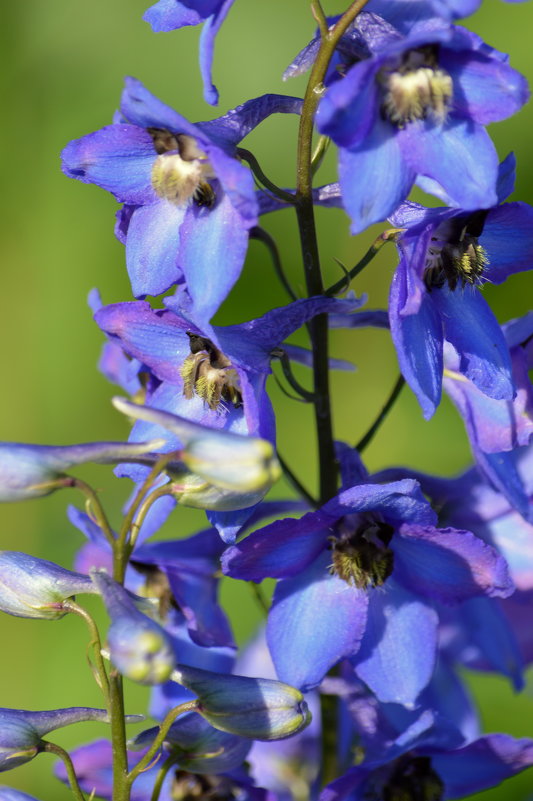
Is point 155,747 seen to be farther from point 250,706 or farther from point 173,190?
point 173,190

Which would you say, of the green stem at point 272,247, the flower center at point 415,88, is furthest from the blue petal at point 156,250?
the flower center at point 415,88

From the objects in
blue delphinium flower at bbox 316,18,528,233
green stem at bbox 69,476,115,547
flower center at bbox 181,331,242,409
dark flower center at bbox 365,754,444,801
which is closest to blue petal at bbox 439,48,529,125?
blue delphinium flower at bbox 316,18,528,233

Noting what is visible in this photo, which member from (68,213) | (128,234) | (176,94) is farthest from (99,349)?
(128,234)

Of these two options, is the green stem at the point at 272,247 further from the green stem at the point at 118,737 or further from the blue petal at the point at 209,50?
the green stem at the point at 118,737

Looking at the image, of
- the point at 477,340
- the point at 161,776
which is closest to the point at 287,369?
the point at 477,340

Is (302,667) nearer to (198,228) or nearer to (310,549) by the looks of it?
(310,549)

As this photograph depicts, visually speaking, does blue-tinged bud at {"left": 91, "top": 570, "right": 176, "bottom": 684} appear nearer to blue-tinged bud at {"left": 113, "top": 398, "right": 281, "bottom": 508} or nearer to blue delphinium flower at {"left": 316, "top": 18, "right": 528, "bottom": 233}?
blue-tinged bud at {"left": 113, "top": 398, "right": 281, "bottom": 508}

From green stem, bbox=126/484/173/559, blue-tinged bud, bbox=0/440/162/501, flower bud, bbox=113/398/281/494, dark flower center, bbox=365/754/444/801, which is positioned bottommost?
dark flower center, bbox=365/754/444/801
